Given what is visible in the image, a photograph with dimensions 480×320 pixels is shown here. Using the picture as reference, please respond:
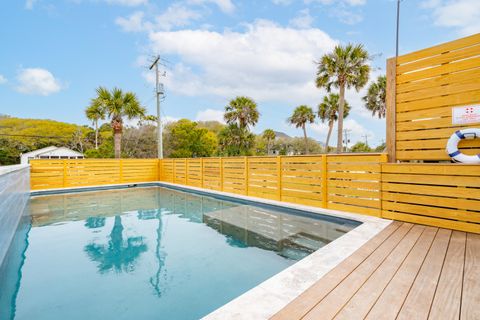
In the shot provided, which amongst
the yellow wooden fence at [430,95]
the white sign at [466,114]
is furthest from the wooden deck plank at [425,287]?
the white sign at [466,114]

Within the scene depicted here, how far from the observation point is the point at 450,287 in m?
1.92

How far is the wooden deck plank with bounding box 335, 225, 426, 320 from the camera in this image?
63.9 inches

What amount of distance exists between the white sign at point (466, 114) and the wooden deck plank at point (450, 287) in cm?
182

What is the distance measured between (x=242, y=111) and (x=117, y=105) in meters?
9.27

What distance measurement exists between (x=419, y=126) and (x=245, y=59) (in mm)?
12031

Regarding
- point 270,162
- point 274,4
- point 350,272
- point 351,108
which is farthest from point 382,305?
point 351,108

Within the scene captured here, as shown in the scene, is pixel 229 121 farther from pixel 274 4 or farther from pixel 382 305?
pixel 382 305

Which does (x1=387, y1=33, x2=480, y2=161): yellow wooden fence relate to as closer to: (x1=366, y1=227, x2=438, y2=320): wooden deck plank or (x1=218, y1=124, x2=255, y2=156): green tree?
(x1=366, y1=227, x2=438, y2=320): wooden deck plank

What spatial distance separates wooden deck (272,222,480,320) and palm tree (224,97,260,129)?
53.6 ft

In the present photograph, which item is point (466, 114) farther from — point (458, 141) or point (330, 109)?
point (330, 109)

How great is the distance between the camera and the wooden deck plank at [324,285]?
1.63 metres

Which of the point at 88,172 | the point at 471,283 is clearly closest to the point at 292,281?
the point at 471,283

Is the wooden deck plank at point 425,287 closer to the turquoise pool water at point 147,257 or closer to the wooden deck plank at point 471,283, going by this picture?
the wooden deck plank at point 471,283

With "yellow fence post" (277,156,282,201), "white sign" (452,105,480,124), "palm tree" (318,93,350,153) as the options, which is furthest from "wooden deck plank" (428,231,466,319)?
"palm tree" (318,93,350,153)
